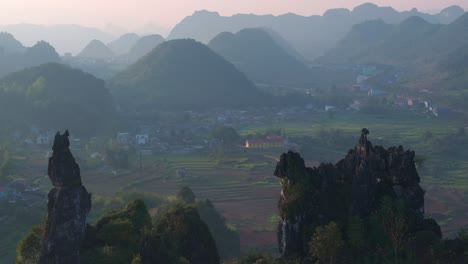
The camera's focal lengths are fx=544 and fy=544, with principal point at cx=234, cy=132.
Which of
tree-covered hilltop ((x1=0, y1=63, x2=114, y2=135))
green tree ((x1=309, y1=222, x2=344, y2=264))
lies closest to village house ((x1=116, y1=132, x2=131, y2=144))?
tree-covered hilltop ((x1=0, y1=63, x2=114, y2=135))

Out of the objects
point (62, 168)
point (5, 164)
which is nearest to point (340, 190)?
point (62, 168)

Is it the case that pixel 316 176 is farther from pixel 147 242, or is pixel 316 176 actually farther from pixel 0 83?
pixel 0 83

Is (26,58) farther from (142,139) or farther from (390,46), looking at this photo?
(390,46)

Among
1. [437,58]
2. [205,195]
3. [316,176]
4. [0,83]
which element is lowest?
[205,195]

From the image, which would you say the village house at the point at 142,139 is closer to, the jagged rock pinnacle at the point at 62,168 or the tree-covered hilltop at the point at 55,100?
the tree-covered hilltop at the point at 55,100

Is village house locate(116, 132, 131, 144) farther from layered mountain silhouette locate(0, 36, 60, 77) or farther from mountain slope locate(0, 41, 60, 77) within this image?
mountain slope locate(0, 41, 60, 77)

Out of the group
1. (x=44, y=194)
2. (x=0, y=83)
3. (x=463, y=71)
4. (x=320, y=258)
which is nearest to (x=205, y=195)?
(x=44, y=194)
